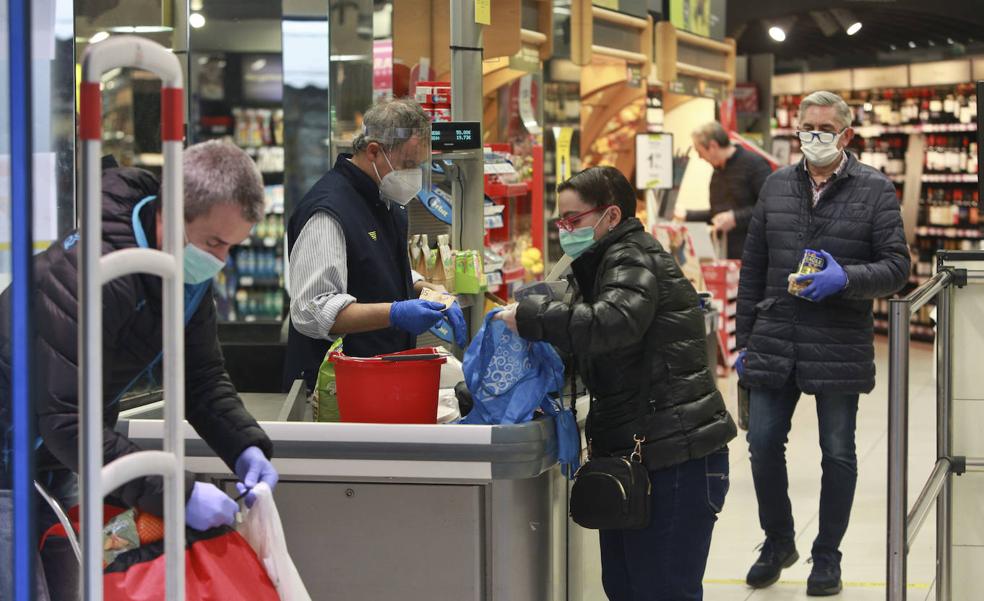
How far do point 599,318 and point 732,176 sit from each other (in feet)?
19.5

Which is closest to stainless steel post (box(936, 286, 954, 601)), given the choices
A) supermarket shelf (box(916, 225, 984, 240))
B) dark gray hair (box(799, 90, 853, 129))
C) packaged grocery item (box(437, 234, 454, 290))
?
dark gray hair (box(799, 90, 853, 129))

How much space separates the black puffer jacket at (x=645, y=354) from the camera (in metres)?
3.14

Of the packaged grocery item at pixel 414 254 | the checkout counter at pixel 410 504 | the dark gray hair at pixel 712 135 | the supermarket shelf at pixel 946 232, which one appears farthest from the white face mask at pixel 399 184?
the supermarket shelf at pixel 946 232

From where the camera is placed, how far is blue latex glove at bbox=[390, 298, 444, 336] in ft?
10.6

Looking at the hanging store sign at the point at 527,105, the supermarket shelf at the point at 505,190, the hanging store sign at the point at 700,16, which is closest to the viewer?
the supermarket shelf at the point at 505,190

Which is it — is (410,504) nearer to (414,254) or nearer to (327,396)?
(327,396)

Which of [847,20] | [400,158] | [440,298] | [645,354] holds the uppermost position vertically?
[847,20]

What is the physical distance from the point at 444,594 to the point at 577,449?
1.58 ft

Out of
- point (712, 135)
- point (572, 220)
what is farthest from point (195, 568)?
point (712, 135)

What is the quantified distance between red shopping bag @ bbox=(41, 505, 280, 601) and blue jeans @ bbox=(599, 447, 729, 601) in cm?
121

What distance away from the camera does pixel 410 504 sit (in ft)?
10.4

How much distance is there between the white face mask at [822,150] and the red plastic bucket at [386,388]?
6.18 ft

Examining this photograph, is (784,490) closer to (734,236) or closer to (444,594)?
(444,594)

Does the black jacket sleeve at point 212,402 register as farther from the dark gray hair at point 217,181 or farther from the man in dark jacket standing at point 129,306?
the dark gray hair at point 217,181
